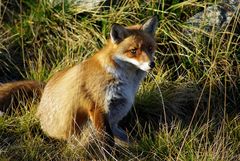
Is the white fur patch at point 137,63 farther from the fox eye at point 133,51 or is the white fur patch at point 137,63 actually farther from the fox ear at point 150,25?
the fox ear at point 150,25

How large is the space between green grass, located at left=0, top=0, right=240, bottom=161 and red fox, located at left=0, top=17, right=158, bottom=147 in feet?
0.75

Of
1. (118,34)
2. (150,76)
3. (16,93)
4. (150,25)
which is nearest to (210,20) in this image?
(150,76)

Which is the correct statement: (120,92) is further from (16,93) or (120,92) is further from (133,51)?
(16,93)

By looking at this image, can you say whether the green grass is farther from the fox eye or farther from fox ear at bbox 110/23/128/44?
fox ear at bbox 110/23/128/44

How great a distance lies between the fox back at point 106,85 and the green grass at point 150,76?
0.77 feet

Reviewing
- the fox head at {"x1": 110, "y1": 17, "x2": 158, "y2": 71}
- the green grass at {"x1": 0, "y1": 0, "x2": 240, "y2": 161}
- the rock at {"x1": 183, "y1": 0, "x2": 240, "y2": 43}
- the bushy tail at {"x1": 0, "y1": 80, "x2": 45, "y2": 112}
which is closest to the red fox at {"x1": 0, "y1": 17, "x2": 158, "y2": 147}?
the fox head at {"x1": 110, "y1": 17, "x2": 158, "y2": 71}

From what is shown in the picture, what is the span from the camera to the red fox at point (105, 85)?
17.5 ft

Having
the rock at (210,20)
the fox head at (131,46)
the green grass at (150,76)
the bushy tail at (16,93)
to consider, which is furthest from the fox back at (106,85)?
the rock at (210,20)

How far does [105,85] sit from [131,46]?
0.44m

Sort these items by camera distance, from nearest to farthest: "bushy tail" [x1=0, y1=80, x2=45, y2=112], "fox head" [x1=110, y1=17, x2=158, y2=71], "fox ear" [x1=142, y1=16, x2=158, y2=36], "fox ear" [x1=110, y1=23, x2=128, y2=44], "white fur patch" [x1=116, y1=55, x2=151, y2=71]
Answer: "white fur patch" [x1=116, y1=55, x2=151, y2=71] → "fox head" [x1=110, y1=17, x2=158, y2=71] → "fox ear" [x1=110, y1=23, x2=128, y2=44] → "fox ear" [x1=142, y1=16, x2=158, y2=36] → "bushy tail" [x1=0, y1=80, x2=45, y2=112]

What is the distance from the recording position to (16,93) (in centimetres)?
603

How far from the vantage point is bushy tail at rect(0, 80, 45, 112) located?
5.99 meters

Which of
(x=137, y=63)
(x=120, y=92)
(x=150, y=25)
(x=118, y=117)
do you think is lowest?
(x=118, y=117)

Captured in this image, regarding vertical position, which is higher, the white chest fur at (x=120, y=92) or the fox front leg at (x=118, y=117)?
the white chest fur at (x=120, y=92)
